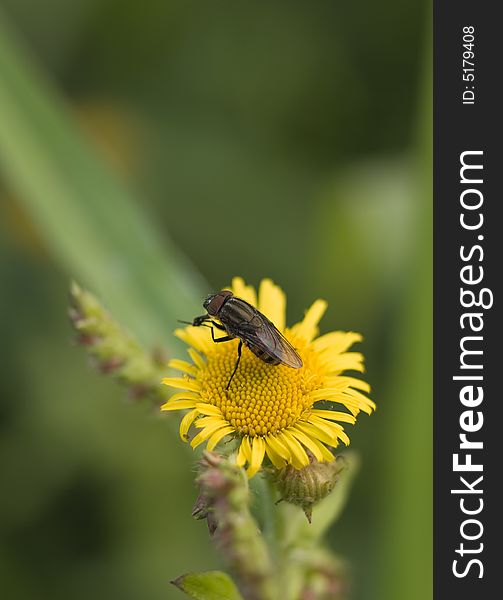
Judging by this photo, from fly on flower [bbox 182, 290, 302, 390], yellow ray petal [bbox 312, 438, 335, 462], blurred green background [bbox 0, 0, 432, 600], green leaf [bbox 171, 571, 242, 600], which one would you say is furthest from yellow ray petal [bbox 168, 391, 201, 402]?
blurred green background [bbox 0, 0, 432, 600]

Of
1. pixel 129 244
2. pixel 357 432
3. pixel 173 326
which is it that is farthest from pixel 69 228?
pixel 357 432

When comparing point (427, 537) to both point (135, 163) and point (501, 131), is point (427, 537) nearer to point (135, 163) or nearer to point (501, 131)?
point (501, 131)

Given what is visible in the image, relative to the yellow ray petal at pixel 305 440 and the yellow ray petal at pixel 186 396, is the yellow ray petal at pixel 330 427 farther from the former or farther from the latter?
the yellow ray petal at pixel 186 396

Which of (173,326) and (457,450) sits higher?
(173,326)

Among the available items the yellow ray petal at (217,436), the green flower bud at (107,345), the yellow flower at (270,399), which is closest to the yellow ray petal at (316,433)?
the yellow flower at (270,399)

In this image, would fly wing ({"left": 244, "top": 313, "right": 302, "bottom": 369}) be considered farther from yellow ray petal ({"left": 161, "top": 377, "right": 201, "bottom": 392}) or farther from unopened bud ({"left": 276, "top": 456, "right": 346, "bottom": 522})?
unopened bud ({"left": 276, "top": 456, "right": 346, "bottom": 522})

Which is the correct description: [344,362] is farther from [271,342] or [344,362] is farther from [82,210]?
[82,210]

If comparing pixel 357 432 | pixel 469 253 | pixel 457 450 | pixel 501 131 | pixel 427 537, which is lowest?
pixel 427 537
